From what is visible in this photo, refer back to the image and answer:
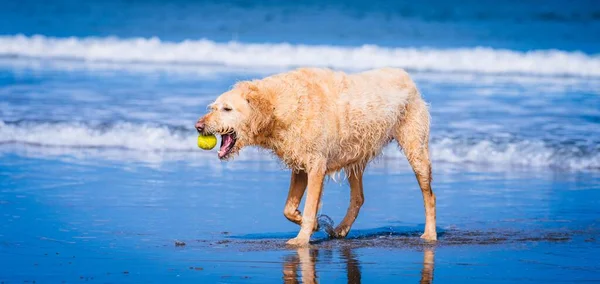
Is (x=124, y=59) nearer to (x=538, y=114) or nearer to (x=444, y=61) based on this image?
(x=444, y=61)

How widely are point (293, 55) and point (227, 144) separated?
2528cm

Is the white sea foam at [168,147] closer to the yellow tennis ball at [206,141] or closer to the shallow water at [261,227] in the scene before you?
the shallow water at [261,227]

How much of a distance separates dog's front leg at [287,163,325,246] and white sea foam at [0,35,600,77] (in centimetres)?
2087

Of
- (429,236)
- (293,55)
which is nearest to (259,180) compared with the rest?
(429,236)

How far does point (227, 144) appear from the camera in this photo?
31.1 ft

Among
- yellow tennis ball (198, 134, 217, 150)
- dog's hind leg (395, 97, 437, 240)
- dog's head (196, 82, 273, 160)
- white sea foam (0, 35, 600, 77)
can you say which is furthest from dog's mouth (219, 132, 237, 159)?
white sea foam (0, 35, 600, 77)

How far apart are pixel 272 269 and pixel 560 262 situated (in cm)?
245

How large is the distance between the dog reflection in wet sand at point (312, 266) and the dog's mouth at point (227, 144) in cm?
104

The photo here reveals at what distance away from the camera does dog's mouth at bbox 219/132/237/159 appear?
372 inches

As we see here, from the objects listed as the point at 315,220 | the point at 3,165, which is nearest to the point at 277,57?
the point at 3,165

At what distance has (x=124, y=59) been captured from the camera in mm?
32844

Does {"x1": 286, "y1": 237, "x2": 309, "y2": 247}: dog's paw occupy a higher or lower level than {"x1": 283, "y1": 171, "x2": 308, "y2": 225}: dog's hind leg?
lower

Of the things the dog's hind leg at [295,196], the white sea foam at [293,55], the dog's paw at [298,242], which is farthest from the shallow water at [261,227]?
the white sea foam at [293,55]

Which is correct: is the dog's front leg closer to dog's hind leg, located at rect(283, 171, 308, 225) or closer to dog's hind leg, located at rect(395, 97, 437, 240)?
dog's hind leg, located at rect(283, 171, 308, 225)
